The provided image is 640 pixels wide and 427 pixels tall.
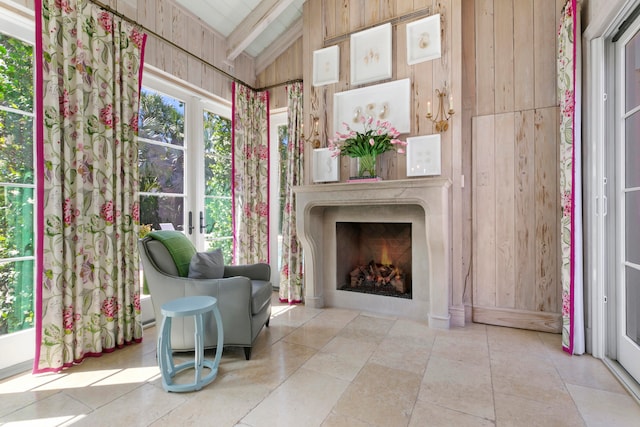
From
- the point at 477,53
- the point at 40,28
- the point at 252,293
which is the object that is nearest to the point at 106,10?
the point at 40,28

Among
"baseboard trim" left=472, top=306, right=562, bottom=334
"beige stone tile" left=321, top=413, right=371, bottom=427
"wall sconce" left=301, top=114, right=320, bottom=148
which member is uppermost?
"wall sconce" left=301, top=114, right=320, bottom=148

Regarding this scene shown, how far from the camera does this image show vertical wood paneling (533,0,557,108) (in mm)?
2512

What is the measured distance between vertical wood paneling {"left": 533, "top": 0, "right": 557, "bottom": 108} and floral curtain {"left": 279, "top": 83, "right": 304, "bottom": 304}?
2.28 meters

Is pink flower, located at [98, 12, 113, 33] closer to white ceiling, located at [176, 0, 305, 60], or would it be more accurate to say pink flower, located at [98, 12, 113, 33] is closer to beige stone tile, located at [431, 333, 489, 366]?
white ceiling, located at [176, 0, 305, 60]

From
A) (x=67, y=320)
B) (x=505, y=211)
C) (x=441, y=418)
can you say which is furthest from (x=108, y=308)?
(x=505, y=211)

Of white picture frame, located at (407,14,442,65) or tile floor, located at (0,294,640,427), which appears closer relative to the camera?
tile floor, located at (0,294,640,427)

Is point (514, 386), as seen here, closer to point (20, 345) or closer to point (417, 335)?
point (417, 335)

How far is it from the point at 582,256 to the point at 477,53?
1.93m

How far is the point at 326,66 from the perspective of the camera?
325cm

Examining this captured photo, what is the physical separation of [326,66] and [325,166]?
109cm

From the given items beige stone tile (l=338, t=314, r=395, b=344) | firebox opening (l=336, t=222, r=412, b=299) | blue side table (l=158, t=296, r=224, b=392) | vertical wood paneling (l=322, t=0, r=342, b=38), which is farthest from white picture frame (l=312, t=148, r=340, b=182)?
blue side table (l=158, t=296, r=224, b=392)

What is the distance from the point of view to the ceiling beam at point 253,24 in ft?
10.5

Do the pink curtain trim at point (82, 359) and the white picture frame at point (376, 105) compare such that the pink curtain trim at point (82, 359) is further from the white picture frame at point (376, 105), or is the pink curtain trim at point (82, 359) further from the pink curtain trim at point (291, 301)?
the white picture frame at point (376, 105)

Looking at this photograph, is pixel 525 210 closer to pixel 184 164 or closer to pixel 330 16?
pixel 330 16
